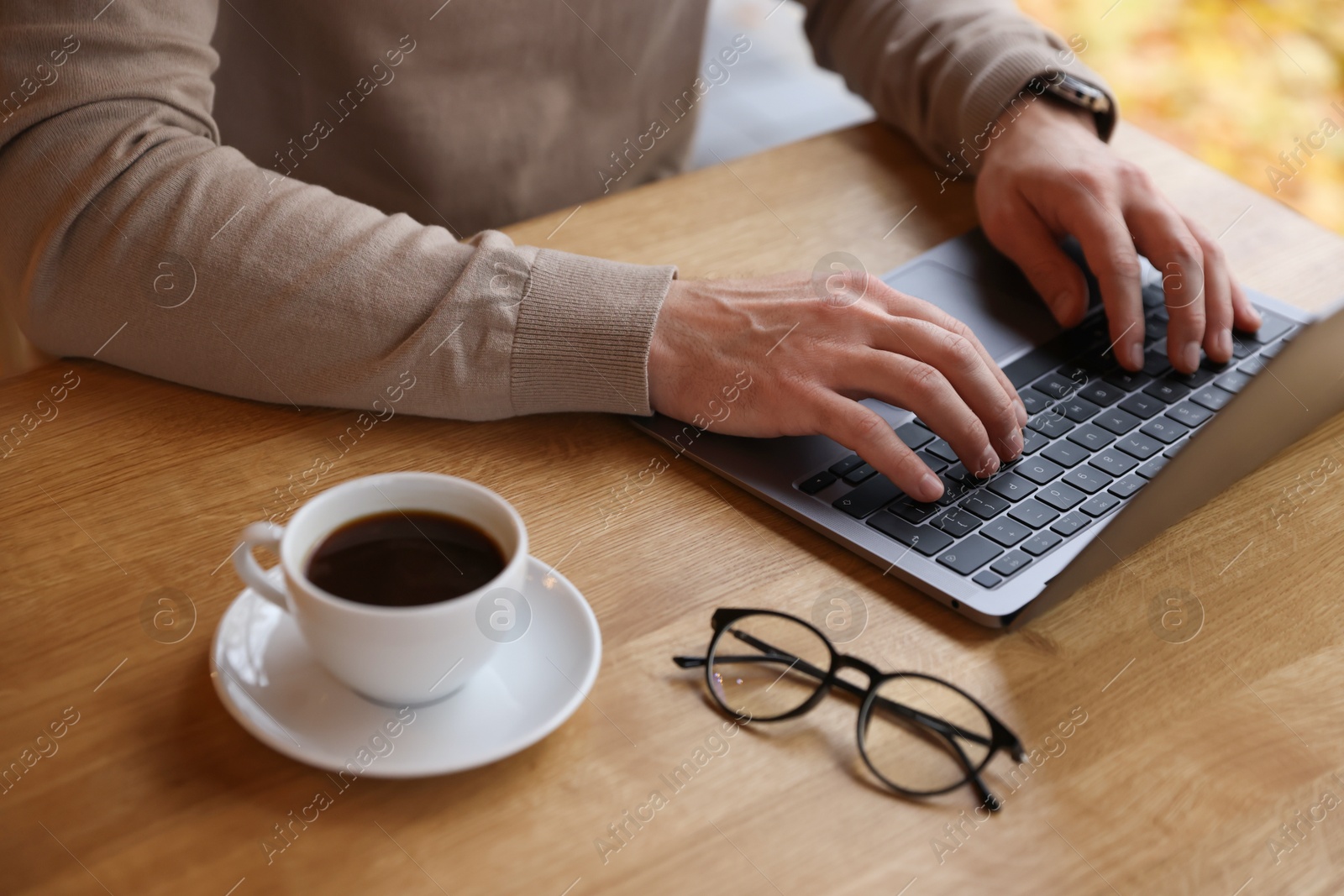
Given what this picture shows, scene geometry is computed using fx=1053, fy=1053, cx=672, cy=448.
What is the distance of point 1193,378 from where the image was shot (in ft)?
2.71

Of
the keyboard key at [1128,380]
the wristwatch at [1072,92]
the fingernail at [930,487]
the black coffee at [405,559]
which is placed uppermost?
the black coffee at [405,559]

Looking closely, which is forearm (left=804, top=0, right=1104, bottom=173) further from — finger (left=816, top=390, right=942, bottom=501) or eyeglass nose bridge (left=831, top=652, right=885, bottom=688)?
eyeglass nose bridge (left=831, top=652, right=885, bottom=688)

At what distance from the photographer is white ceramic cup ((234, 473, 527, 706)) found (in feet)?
1.53

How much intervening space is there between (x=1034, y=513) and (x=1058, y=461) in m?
0.07

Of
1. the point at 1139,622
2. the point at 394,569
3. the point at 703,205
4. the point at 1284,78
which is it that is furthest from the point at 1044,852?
the point at 1284,78

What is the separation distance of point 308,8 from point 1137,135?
0.86m

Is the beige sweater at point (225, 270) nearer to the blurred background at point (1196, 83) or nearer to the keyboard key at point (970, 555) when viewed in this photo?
the keyboard key at point (970, 555)

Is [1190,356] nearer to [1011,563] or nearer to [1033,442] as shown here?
[1033,442]

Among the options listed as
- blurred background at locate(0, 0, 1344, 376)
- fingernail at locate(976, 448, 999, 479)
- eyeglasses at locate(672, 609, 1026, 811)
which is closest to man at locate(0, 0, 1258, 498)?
fingernail at locate(976, 448, 999, 479)

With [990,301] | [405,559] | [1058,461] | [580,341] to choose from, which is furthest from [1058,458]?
[405,559]

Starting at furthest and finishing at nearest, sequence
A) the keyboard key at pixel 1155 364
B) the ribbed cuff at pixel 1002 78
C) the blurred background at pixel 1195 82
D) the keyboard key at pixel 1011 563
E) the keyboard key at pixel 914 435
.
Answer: the blurred background at pixel 1195 82
the ribbed cuff at pixel 1002 78
the keyboard key at pixel 1155 364
the keyboard key at pixel 914 435
the keyboard key at pixel 1011 563

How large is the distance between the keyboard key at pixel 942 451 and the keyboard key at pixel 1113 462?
0.10 meters

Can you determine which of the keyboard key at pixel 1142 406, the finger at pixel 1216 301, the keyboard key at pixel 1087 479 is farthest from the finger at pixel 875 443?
the finger at pixel 1216 301

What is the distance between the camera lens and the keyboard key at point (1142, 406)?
30.8 inches
